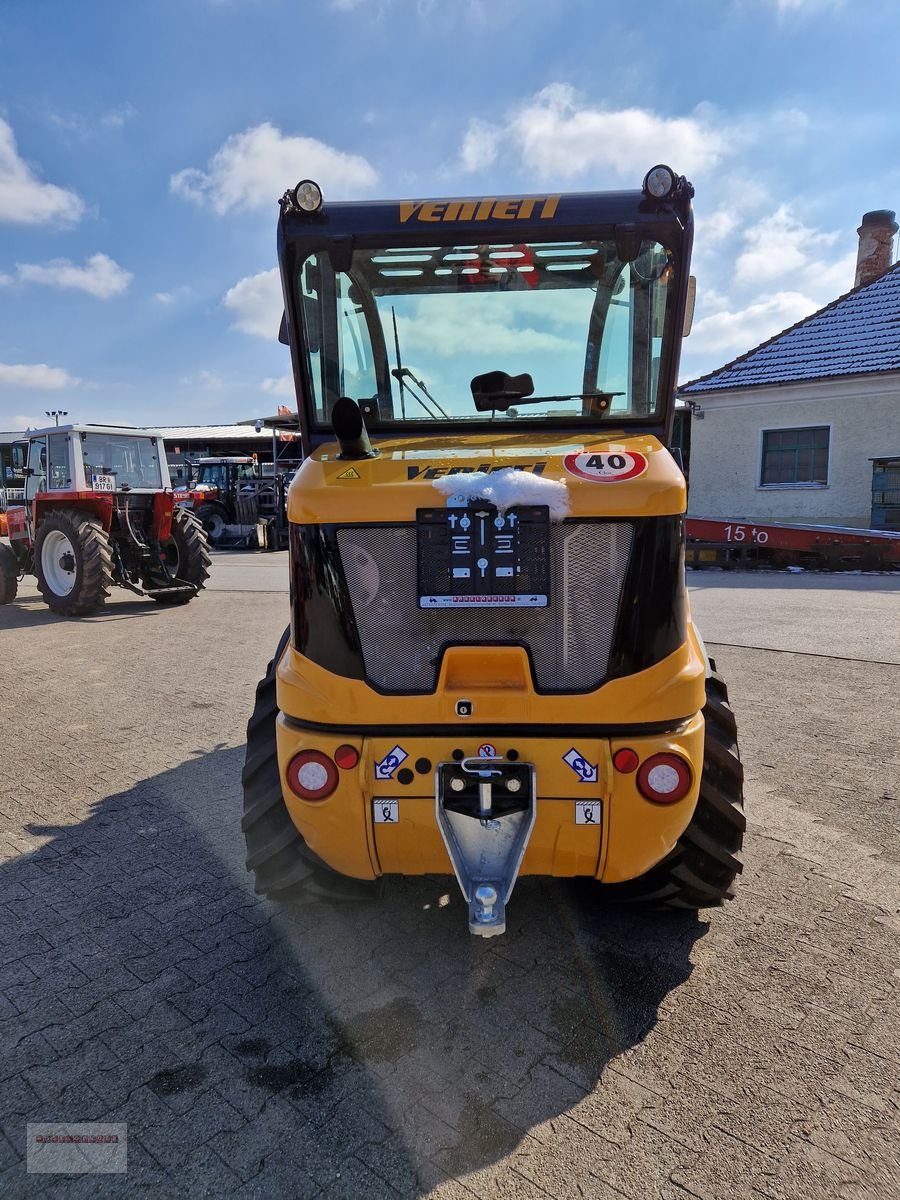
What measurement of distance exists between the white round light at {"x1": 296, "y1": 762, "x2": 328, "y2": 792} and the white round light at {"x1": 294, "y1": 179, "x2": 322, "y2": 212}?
1981 mm

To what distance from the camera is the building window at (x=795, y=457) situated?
18.1 meters

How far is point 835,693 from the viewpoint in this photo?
19.7ft

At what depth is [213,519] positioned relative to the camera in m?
21.7

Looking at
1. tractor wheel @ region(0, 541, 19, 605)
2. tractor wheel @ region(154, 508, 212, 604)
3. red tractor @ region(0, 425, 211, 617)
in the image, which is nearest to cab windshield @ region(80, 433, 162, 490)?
red tractor @ region(0, 425, 211, 617)

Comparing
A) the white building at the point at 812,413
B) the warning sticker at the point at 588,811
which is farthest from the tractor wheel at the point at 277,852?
the white building at the point at 812,413

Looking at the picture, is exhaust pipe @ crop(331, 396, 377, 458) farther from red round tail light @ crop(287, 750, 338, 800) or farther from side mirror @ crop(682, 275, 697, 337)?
side mirror @ crop(682, 275, 697, 337)

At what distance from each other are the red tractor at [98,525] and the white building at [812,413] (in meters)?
13.6

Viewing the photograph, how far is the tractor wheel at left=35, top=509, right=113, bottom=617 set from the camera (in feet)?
31.7

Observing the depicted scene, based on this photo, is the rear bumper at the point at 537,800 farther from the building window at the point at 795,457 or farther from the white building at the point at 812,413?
the building window at the point at 795,457

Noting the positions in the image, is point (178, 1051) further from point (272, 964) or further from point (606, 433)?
point (606, 433)

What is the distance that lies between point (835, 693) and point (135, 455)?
367 inches

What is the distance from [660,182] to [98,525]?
8.75m

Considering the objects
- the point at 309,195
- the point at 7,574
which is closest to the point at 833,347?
the point at 7,574

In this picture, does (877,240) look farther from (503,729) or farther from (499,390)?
(503,729)
